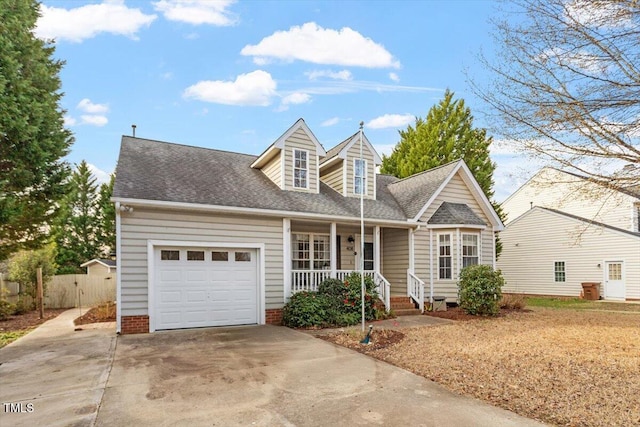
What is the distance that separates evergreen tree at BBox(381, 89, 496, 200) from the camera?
86.5 feet

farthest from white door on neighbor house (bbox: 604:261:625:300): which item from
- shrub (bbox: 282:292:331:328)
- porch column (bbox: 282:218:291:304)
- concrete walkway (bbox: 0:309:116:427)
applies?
concrete walkway (bbox: 0:309:116:427)

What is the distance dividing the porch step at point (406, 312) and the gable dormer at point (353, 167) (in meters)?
4.25

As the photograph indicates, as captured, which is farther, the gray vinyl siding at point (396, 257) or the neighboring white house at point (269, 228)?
the gray vinyl siding at point (396, 257)

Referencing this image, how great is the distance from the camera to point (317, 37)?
1311 centimetres

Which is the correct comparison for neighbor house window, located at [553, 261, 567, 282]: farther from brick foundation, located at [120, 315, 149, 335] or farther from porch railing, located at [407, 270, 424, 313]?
brick foundation, located at [120, 315, 149, 335]

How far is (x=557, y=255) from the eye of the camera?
853 inches

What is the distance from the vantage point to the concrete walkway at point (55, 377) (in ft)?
13.9

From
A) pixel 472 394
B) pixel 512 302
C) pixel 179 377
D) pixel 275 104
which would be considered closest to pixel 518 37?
pixel 472 394

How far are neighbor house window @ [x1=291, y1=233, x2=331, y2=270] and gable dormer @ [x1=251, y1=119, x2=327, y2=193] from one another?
5.54ft

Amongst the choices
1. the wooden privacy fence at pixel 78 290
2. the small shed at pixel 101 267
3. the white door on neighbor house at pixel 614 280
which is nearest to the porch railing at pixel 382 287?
the wooden privacy fence at pixel 78 290

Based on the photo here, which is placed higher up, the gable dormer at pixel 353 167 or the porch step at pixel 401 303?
the gable dormer at pixel 353 167

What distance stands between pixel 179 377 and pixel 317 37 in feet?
38.0

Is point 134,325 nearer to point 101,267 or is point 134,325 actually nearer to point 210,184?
point 210,184

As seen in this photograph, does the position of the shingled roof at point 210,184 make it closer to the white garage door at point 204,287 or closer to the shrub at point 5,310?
the white garage door at point 204,287
